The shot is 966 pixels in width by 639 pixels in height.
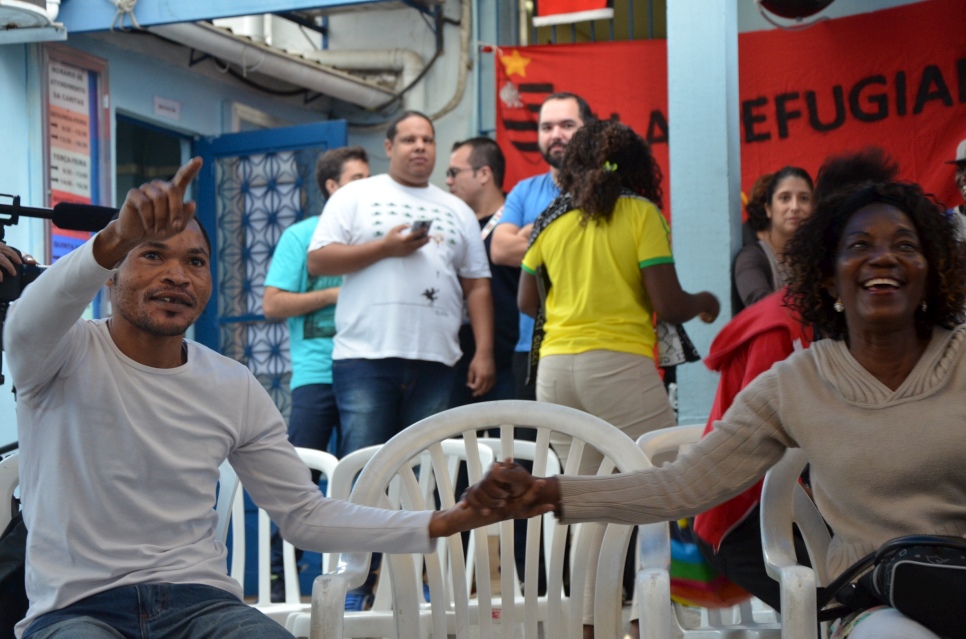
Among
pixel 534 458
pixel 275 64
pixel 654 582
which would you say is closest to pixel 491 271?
pixel 534 458

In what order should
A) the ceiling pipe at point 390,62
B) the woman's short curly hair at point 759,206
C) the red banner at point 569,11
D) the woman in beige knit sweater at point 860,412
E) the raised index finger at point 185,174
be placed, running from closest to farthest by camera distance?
A: the raised index finger at point 185,174, the woman in beige knit sweater at point 860,412, the woman's short curly hair at point 759,206, the red banner at point 569,11, the ceiling pipe at point 390,62

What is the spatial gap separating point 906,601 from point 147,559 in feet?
5.14

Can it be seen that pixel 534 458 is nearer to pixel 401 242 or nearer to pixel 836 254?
pixel 836 254

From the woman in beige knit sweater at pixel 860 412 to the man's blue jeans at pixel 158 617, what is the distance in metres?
0.57

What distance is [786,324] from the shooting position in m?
3.22

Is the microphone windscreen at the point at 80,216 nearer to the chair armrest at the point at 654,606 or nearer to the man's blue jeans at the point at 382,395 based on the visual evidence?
the chair armrest at the point at 654,606

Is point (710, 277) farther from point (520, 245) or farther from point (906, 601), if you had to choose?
point (906, 601)

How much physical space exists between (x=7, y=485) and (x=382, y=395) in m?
1.93

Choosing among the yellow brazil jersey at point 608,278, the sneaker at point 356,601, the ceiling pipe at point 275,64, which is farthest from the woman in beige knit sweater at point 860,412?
the ceiling pipe at point 275,64

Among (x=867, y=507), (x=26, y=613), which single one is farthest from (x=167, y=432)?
(x=867, y=507)

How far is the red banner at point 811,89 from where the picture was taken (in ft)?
21.0

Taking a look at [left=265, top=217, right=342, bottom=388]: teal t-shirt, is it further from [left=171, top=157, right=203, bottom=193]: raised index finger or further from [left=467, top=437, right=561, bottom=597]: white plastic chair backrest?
[left=171, top=157, right=203, bottom=193]: raised index finger

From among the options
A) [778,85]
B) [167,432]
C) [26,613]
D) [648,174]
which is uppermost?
[778,85]

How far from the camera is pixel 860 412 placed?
8.62 feet
